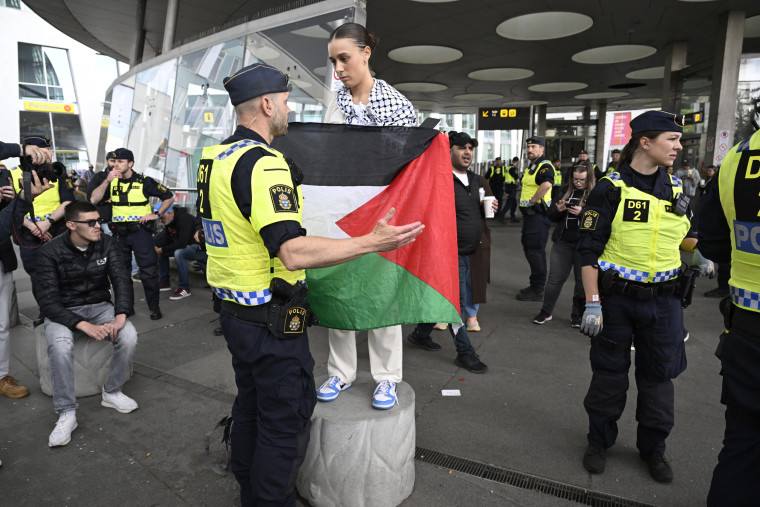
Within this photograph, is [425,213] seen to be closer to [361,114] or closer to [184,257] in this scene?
[361,114]

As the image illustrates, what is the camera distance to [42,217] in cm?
527

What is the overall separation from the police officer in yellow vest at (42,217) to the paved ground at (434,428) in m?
0.97

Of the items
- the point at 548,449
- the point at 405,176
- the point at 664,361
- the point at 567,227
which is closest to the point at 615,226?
the point at 664,361

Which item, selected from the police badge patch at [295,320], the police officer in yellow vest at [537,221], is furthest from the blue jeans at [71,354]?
the police officer in yellow vest at [537,221]

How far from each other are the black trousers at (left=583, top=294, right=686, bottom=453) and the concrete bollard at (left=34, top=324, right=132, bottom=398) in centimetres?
356

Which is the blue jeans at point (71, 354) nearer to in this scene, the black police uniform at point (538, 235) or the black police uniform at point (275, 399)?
the black police uniform at point (275, 399)

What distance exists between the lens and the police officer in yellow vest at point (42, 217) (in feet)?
15.6

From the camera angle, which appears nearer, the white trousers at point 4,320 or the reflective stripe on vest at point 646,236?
the reflective stripe on vest at point 646,236

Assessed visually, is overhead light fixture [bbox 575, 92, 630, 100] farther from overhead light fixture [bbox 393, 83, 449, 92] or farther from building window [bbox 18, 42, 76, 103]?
building window [bbox 18, 42, 76, 103]

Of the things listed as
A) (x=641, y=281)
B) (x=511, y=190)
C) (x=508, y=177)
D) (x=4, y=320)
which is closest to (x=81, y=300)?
(x=4, y=320)

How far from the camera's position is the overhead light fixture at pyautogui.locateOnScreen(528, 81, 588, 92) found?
19297 mm

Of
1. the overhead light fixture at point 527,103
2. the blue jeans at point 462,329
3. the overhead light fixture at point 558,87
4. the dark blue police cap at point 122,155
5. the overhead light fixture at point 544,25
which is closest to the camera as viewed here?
the blue jeans at point 462,329

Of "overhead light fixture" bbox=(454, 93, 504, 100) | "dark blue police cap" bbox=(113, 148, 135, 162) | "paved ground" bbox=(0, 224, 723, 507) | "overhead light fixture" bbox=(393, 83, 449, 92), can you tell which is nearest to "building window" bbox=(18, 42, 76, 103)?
"overhead light fixture" bbox=(393, 83, 449, 92)

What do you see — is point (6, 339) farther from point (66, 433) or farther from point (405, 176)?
point (405, 176)
